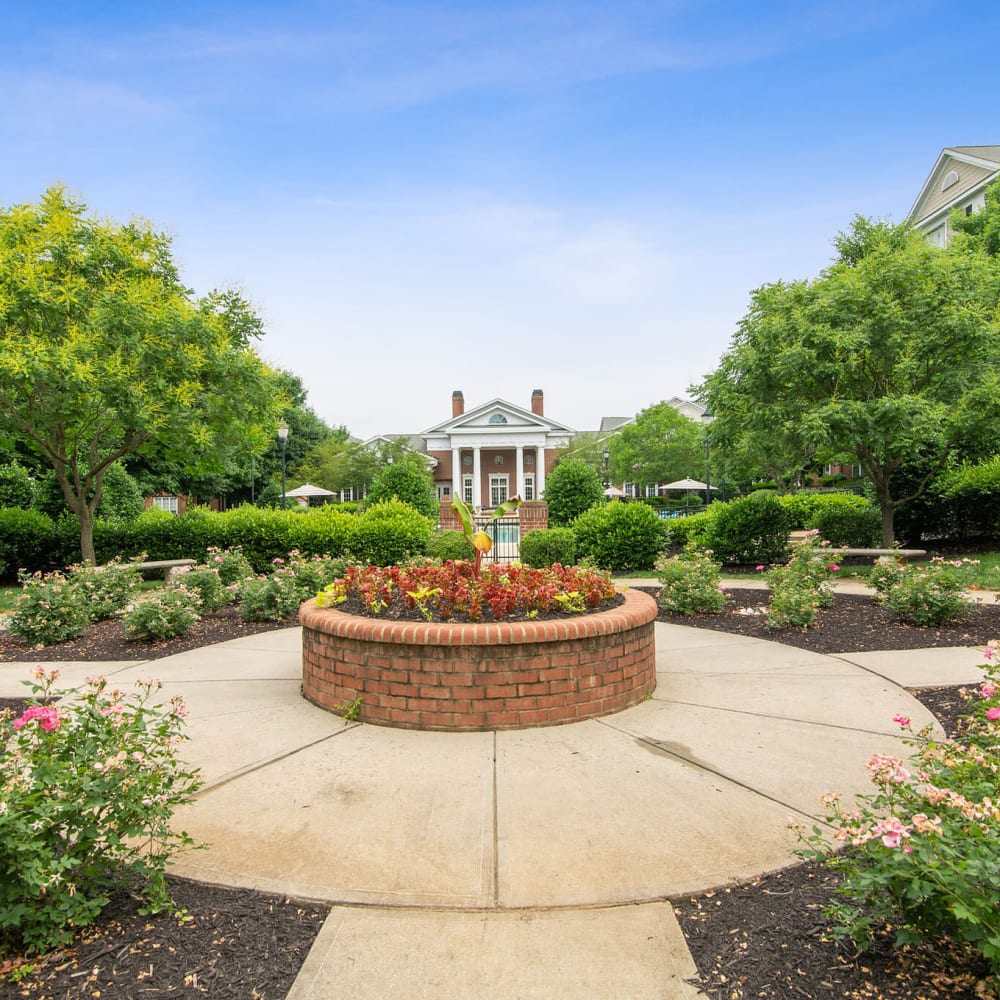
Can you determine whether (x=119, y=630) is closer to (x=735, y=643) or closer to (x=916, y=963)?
(x=735, y=643)

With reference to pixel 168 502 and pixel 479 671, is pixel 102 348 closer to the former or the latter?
pixel 479 671

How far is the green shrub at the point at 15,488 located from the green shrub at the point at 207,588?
32.2 feet

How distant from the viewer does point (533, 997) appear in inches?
72.5

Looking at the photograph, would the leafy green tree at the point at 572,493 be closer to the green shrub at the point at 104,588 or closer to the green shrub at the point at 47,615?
the green shrub at the point at 104,588

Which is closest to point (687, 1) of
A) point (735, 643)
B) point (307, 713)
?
point (735, 643)

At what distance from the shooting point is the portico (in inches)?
1853

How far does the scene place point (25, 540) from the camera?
13.3m

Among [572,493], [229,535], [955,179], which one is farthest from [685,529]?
[955,179]

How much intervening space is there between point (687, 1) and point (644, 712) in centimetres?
744

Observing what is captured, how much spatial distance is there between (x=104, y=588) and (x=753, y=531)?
38.6 ft

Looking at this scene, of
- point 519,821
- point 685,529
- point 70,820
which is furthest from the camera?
point 685,529

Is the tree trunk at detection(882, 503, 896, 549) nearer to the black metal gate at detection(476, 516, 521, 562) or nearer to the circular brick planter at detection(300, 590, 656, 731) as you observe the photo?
the black metal gate at detection(476, 516, 521, 562)

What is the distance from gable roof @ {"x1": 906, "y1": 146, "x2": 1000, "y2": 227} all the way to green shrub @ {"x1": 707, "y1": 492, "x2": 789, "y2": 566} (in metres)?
20.3

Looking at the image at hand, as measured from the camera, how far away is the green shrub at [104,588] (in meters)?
8.05
